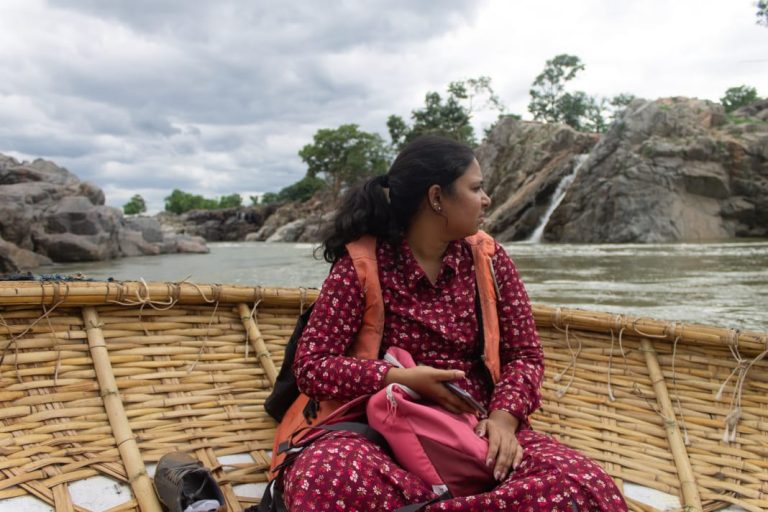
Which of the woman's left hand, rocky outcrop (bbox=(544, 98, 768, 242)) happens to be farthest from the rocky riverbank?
the woman's left hand

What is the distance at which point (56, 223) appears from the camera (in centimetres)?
1499

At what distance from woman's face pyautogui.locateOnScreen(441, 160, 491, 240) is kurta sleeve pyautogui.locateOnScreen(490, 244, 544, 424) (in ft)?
0.49

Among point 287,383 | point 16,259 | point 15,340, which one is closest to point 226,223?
point 16,259

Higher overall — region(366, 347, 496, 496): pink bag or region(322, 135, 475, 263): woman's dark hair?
region(322, 135, 475, 263): woman's dark hair

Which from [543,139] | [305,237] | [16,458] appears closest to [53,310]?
[16,458]

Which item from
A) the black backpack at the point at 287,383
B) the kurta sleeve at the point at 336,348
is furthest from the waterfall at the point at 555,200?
the kurta sleeve at the point at 336,348

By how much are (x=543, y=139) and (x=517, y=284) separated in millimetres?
20404

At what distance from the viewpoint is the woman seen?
1175 millimetres

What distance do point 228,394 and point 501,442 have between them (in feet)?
3.47

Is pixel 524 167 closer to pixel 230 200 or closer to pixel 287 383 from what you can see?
pixel 287 383

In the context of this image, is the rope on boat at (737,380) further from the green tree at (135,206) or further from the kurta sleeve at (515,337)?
the green tree at (135,206)

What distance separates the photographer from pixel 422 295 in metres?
1.53

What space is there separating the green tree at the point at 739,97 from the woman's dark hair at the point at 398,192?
28827 millimetres

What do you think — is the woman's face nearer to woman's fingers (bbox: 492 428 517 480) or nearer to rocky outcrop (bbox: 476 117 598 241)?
woman's fingers (bbox: 492 428 517 480)
